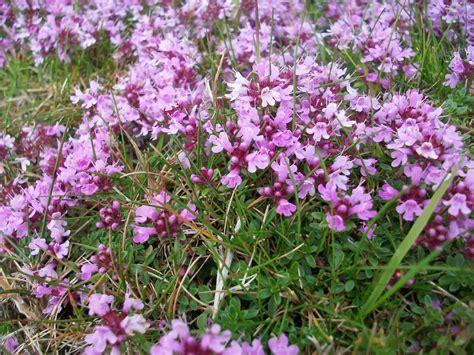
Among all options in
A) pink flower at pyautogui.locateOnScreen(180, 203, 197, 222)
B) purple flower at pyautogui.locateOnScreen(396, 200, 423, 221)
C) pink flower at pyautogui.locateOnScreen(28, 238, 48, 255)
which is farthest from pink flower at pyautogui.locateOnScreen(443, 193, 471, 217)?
pink flower at pyautogui.locateOnScreen(28, 238, 48, 255)

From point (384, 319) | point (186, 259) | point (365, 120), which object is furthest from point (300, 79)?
point (384, 319)

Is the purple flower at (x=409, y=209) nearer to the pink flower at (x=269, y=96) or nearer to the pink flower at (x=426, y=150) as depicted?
the pink flower at (x=426, y=150)

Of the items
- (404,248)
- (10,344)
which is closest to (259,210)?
(404,248)

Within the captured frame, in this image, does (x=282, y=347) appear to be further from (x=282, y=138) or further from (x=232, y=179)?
(x=282, y=138)

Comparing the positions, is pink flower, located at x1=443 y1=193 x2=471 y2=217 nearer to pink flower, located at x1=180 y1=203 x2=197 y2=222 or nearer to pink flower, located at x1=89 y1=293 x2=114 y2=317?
pink flower, located at x1=180 y1=203 x2=197 y2=222

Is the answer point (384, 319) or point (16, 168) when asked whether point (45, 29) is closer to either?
point (16, 168)

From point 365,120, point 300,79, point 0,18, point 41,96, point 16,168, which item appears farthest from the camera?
point 0,18

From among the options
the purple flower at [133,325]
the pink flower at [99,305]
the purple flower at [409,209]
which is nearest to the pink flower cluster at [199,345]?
the purple flower at [133,325]
